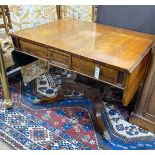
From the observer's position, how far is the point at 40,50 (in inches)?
52.1

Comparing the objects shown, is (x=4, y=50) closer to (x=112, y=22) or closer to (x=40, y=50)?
(x=40, y=50)

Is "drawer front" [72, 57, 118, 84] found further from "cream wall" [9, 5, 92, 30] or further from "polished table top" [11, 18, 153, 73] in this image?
"cream wall" [9, 5, 92, 30]

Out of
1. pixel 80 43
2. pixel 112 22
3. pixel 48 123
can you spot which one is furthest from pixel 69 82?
pixel 112 22

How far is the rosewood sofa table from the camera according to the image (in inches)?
41.9

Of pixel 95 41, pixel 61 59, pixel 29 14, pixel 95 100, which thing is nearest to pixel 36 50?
pixel 61 59

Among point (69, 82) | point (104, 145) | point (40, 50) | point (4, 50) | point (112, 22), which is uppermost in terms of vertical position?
point (112, 22)

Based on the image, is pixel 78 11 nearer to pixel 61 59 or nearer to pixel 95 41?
pixel 95 41

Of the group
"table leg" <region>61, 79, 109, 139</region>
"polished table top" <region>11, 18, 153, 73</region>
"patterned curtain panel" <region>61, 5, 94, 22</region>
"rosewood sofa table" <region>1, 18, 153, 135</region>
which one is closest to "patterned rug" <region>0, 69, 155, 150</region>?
"table leg" <region>61, 79, 109, 139</region>

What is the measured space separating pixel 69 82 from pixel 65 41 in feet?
1.63

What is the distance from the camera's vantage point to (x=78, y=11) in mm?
2139

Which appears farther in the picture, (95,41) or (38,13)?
(38,13)

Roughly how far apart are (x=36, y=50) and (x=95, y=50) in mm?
435

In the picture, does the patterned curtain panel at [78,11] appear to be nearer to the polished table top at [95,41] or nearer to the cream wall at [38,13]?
the cream wall at [38,13]

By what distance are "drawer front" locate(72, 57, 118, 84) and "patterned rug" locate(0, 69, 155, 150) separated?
0.54 m
